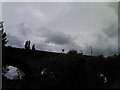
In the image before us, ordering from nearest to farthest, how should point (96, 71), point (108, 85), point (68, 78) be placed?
1. point (68, 78)
2. point (96, 71)
3. point (108, 85)

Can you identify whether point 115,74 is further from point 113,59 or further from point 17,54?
point 17,54

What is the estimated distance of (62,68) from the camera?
36.0 metres

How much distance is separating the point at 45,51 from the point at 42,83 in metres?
8.70

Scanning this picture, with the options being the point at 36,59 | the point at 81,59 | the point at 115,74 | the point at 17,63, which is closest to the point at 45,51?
the point at 36,59

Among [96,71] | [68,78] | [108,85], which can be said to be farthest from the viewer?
[108,85]

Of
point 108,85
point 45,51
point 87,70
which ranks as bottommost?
point 108,85

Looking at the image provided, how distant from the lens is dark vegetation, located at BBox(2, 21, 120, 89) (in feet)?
116

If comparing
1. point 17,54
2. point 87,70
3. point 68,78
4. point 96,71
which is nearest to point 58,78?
point 68,78

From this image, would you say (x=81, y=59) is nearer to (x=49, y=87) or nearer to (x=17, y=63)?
(x=49, y=87)

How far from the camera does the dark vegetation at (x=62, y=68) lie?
3541cm

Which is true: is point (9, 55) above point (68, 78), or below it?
above

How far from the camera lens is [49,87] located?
115 feet

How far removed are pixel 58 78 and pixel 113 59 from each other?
39.7ft

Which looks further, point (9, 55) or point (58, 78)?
point (9, 55)
